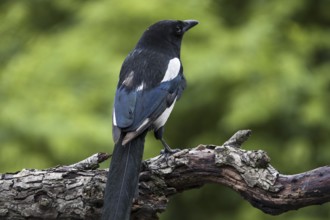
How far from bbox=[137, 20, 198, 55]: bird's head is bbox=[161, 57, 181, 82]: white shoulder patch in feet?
0.40

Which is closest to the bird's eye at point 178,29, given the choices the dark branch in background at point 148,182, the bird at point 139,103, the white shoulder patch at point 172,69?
the bird at point 139,103

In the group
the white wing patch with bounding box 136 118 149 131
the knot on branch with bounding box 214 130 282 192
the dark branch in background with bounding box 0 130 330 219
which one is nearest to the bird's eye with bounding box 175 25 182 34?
the white wing patch with bounding box 136 118 149 131

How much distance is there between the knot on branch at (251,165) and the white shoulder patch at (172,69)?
67 cm

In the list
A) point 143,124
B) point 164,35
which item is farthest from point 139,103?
point 164,35

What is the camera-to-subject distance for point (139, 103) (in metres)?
3.39

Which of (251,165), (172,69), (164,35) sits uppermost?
(164,35)

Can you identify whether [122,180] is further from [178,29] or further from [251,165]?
[178,29]

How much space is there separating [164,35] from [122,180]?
113 cm

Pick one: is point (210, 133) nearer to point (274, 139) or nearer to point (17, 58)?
→ point (274, 139)

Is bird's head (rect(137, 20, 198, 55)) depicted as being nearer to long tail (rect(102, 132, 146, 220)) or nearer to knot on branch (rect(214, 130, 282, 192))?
long tail (rect(102, 132, 146, 220))

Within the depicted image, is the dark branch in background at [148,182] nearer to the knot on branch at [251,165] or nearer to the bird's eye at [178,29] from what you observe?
the knot on branch at [251,165]

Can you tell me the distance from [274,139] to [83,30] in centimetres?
147

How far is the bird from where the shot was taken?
2986 mm

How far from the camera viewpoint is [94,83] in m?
5.15
